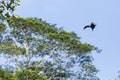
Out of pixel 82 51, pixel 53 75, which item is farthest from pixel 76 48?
pixel 53 75

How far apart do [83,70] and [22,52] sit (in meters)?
5.19

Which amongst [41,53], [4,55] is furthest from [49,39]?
[4,55]

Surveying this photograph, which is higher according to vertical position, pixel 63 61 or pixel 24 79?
pixel 63 61

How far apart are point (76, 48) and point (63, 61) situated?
172cm

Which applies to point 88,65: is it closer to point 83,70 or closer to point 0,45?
point 83,70

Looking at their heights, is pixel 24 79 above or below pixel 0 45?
below

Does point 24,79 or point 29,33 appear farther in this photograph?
point 29,33

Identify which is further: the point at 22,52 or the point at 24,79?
the point at 22,52

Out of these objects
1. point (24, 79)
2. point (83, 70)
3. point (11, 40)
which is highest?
point (11, 40)

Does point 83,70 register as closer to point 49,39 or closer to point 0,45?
point 49,39

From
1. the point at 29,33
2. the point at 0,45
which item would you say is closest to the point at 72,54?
the point at 29,33

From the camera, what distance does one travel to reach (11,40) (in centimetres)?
3228

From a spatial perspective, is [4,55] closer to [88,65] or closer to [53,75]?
[53,75]

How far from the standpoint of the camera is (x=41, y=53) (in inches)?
1265
